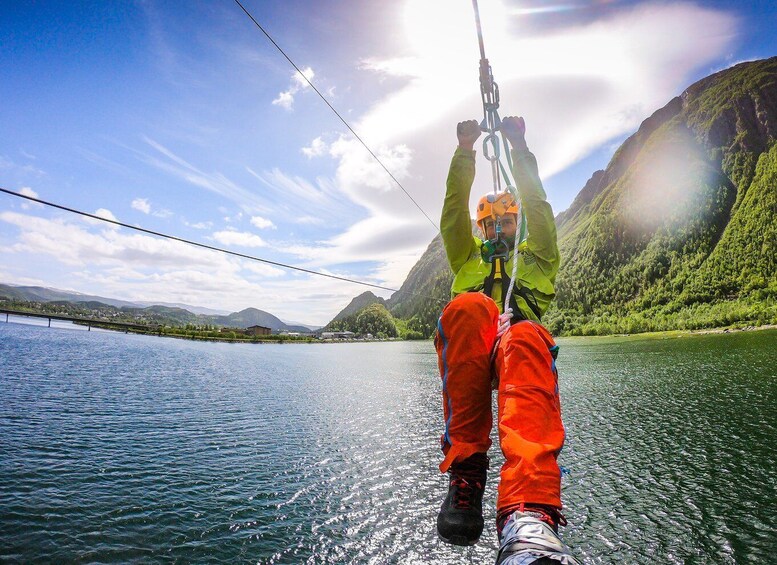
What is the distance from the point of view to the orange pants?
2.41 m

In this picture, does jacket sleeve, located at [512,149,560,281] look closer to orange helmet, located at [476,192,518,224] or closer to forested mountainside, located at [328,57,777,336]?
orange helmet, located at [476,192,518,224]

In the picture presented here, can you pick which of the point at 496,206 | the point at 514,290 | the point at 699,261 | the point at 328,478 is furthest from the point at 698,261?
the point at 514,290

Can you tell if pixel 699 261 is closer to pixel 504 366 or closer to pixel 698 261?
pixel 698 261

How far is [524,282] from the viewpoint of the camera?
3723mm

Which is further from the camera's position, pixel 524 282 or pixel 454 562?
pixel 454 562

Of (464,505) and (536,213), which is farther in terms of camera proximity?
(536,213)

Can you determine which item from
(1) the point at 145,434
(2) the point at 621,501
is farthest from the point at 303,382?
(2) the point at 621,501

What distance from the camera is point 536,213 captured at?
12.4ft

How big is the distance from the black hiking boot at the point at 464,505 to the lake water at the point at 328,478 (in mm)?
7891

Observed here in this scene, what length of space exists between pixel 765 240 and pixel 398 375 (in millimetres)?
170890

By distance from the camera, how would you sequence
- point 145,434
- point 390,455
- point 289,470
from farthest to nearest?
point 145,434, point 390,455, point 289,470

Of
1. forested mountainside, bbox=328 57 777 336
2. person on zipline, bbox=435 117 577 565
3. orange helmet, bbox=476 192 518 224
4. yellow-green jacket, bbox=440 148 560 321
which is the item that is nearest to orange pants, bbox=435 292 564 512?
person on zipline, bbox=435 117 577 565

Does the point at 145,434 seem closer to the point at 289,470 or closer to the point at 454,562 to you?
the point at 289,470

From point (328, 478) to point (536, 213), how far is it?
44.9 ft
